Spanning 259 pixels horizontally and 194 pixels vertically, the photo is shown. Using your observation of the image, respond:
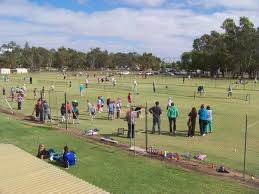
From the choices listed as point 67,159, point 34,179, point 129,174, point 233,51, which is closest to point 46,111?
point 67,159

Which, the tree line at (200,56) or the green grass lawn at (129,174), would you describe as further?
the tree line at (200,56)

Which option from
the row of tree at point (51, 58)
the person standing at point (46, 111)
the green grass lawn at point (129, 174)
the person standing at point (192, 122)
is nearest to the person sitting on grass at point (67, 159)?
the green grass lawn at point (129, 174)

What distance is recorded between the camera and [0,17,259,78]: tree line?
9481 centimetres

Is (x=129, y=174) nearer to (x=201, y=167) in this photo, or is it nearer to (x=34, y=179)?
(x=201, y=167)

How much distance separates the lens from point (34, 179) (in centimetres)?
1105

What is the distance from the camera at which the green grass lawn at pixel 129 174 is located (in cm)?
1247

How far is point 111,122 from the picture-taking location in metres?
25.3

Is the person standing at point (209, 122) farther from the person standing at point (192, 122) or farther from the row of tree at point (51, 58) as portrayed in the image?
the row of tree at point (51, 58)

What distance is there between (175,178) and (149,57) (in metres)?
151

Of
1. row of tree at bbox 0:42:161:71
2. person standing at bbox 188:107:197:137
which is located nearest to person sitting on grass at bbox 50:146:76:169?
person standing at bbox 188:107:197:137

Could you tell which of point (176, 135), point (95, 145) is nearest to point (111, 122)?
point (176, 135)

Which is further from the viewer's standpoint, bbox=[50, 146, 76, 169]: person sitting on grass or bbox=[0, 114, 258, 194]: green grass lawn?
bbox=[50, 146, 76, 169]: person sitting on grass

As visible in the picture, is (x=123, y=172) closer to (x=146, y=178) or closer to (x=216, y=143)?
(x=146, y=178)

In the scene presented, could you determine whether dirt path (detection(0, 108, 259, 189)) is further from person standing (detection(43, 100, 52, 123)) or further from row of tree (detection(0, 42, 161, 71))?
row of tree (detection(0, 42, 161, 71))
